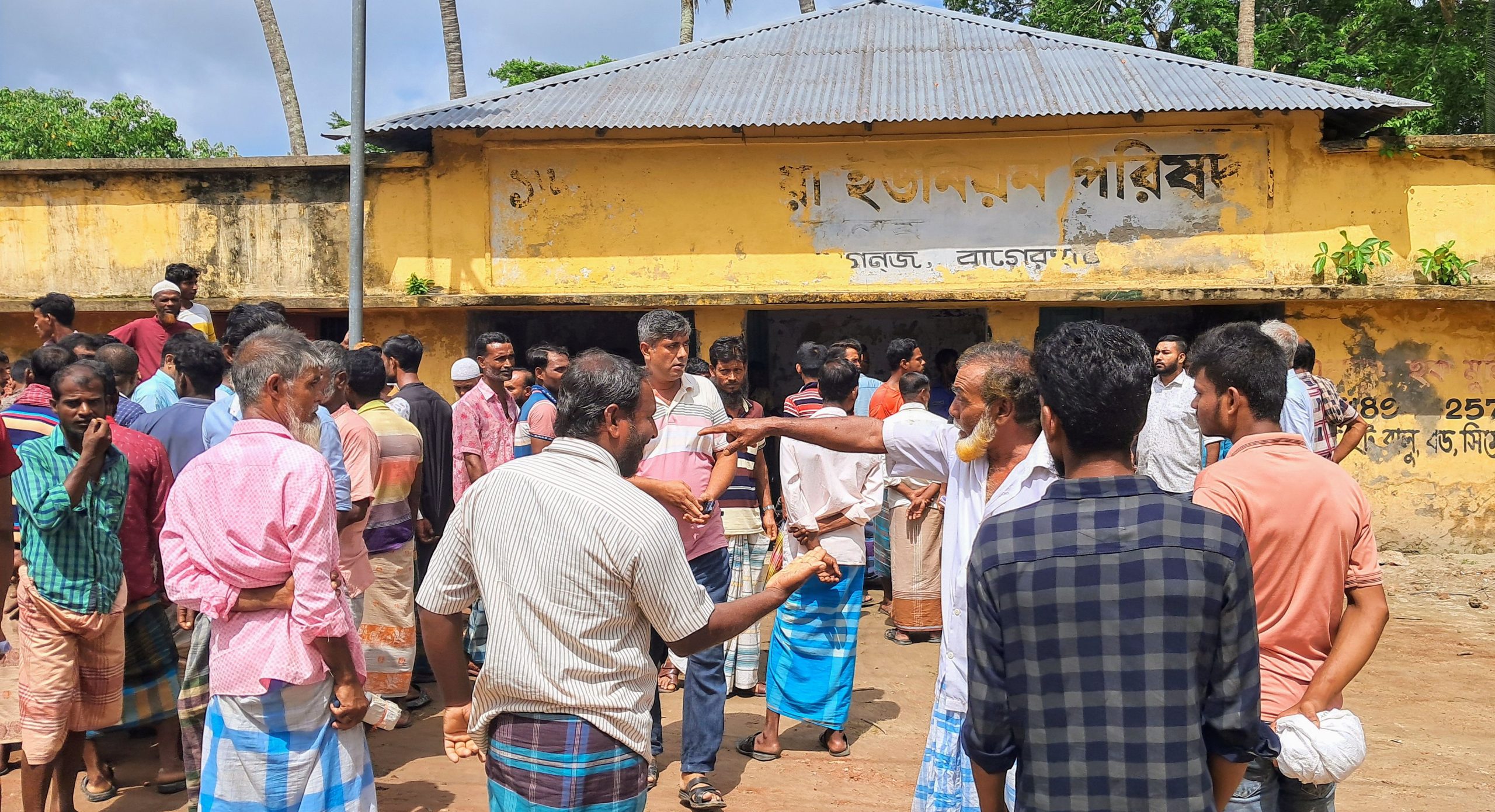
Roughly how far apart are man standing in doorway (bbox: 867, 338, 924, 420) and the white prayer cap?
285cm

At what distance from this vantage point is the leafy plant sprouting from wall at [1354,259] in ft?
33.2

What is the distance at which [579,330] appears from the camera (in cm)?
1456

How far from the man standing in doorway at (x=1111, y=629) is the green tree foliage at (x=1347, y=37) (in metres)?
15.7

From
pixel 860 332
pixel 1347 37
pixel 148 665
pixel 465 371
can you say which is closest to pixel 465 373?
pixel 465 371

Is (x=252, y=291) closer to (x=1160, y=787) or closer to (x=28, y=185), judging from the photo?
(x=28, y=185)

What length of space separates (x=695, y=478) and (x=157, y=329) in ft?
14.2

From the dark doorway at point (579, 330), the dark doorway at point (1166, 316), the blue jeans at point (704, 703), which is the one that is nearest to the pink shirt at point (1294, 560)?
the blue jeans at point (704, 703)

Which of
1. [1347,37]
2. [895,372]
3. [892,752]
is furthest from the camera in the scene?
[1347,37]

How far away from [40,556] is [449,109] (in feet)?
24.7

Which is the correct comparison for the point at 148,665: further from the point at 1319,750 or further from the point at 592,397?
the point at 1319,750

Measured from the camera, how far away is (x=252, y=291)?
35.8 ft

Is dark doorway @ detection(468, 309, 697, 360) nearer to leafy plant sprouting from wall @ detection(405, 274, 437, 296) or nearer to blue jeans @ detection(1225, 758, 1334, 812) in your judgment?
leafy plant sprouting from wall @ detection(405, 274, 437, 296)

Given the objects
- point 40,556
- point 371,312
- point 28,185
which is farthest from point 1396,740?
point 28,185

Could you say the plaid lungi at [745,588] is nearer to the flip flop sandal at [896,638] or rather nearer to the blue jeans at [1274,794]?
the flip flop sandal at [896,638]
